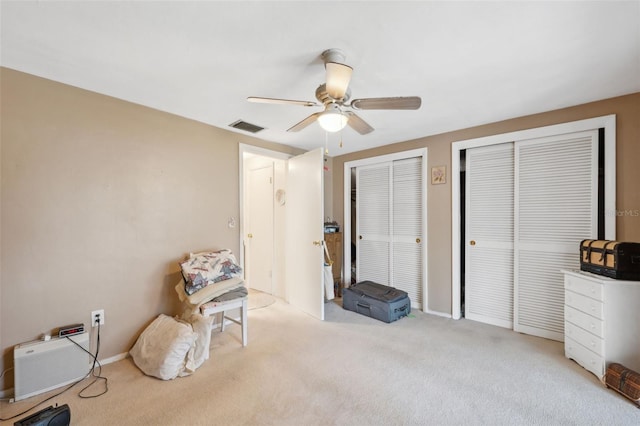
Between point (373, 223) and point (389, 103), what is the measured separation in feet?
8.37

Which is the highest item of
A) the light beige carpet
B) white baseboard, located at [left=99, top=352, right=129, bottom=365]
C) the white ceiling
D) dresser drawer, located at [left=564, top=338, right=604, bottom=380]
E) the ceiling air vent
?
the white ceiling

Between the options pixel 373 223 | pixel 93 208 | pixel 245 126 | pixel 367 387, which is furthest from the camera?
pixel 373 223

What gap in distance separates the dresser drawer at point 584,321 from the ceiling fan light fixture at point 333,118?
2464mm

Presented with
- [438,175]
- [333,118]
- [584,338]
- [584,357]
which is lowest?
[584,357]

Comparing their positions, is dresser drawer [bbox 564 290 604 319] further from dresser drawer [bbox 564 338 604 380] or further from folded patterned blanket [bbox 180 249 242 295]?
folded patterned blanket [bbox 180 249 242 295]

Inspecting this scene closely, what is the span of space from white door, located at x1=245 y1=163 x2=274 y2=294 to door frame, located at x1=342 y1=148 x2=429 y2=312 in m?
1.17

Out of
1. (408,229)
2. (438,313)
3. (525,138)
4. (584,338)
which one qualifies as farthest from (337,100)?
(438,313)

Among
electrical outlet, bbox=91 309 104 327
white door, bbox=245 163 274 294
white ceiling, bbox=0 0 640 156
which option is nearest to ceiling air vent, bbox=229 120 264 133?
white ceiling, bbox=0 0 640 156

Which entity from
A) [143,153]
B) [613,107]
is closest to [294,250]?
[143,153]

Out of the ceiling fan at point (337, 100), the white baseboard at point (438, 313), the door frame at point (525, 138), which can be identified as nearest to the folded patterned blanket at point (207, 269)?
the ceiling fan at point (337, 100)

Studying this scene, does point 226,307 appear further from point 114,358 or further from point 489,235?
point 489,235

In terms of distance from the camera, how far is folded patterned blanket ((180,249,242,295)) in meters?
2.45

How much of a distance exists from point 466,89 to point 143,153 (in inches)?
115

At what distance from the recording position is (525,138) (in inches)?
111
